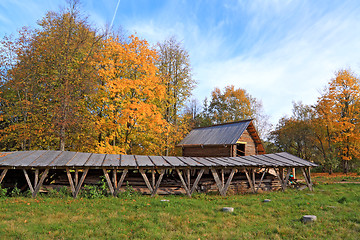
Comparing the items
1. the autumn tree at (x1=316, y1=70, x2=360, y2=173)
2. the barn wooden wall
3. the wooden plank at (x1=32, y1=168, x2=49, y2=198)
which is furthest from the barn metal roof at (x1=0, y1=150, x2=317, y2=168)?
the autumn tree at (x1=316, y1=70, x2=360, y2=173)

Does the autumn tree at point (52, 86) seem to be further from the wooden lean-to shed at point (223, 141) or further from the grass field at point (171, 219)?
the wooden lean-to shed at point (223, 141)

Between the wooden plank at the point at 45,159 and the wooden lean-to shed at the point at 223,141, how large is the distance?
17.3 m

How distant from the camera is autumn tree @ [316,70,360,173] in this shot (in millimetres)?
A: 30453

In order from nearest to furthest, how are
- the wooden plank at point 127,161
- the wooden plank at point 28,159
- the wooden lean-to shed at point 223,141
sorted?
1. the wooden plank at point 28,159
2. the wooden plank at point 127,161
3. the wooden lean-to shed at point 223,141

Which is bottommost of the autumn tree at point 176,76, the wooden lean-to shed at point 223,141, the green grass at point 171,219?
the green grass at point 171,219

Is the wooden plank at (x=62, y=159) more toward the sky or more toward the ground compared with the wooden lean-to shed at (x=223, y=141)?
more toward the ground

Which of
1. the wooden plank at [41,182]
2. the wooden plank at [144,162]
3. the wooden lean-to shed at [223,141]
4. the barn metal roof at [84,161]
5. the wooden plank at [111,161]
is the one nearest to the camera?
the barn metal roof at [84,161]

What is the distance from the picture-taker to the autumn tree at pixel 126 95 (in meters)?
20.3

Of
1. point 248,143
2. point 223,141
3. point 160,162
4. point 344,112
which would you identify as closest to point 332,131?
point 344,112

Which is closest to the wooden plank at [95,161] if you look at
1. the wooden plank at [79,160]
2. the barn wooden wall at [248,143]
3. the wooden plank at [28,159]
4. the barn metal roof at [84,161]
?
the barn metal roof at [84,161]

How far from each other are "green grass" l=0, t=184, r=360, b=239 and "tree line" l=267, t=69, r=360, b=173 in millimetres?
22745

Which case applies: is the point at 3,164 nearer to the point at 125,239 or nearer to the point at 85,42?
the point at 125,239

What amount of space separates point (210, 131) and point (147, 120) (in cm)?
1133

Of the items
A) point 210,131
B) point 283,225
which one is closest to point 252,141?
point 210,131
